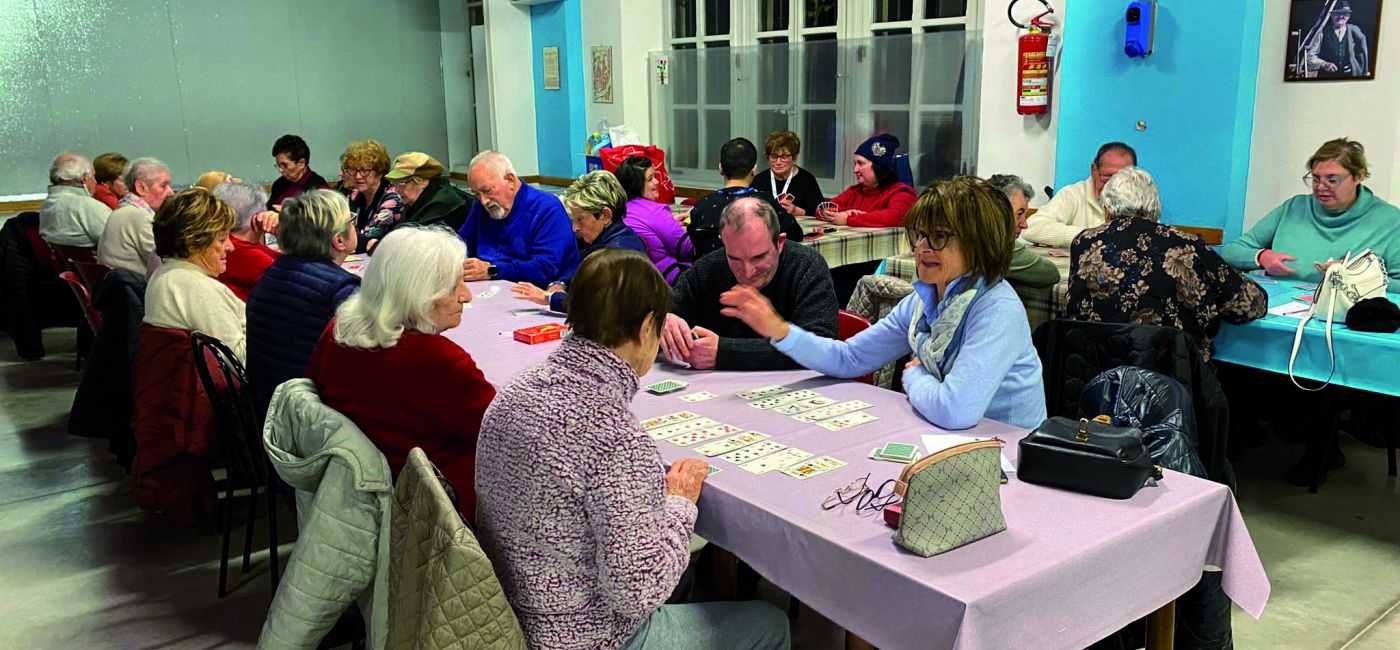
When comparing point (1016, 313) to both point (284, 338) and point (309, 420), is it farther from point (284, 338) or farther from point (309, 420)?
point (284, 338)

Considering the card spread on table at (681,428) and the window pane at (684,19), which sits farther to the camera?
the window pane at (684,19)

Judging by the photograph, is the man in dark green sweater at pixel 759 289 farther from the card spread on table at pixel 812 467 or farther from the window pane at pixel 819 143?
the window pane at pixel 819 143

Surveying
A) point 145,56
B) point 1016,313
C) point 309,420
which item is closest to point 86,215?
point 145,56

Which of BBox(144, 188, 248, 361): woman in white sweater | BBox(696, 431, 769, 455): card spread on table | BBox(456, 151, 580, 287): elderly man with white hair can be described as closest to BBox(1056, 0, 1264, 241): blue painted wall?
BBox(456, 151, 580, 287): elderly man with white hair

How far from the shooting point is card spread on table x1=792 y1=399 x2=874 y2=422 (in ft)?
7.98

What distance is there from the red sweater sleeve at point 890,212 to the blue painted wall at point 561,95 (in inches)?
141

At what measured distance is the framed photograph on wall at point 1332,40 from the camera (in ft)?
14.9

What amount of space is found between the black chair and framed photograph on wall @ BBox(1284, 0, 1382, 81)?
473 centimetres

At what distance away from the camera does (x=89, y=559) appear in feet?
11.9

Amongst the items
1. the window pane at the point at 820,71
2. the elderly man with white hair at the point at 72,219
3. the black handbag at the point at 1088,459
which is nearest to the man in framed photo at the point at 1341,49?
the window pane at the point at 820,71

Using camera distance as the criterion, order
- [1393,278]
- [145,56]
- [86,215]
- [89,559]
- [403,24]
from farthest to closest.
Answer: [403,24]
[145,56]
[86,215]
[1393,278]
[89,559]

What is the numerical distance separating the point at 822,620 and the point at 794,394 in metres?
0.81

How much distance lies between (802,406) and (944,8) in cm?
479

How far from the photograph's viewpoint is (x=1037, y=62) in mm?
5641
